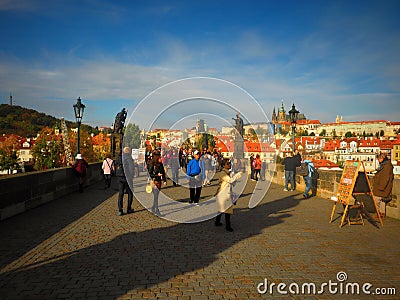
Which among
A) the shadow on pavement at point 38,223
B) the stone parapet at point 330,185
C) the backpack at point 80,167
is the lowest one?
the shadow on pavement at point 38,223

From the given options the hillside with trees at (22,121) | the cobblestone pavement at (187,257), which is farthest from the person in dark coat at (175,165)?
the hillside with trees at (22,121)

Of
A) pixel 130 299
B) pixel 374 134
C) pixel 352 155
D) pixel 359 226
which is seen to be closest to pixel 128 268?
pixel 130 299

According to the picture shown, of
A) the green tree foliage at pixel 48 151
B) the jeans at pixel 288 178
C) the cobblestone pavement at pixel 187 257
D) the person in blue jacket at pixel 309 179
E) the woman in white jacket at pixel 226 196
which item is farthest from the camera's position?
the green tree foliage at pixel 48 151

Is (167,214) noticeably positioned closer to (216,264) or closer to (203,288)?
(216,264)

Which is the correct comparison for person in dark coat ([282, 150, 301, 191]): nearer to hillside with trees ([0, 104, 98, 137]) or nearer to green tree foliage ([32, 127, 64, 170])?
green tree foliage ([32, 127, 64, 170])

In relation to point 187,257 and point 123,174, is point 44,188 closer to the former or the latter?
point 123,174

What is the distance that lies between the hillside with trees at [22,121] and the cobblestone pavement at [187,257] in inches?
3327

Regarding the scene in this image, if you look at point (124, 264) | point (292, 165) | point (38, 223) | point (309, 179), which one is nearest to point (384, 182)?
point (309, 179)

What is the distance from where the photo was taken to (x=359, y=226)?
796 centimetres

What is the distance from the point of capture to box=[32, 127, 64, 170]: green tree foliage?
5109 cm

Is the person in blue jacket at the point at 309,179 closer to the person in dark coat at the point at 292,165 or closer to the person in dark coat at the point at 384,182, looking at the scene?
the person in dark coat at the point at 292,165

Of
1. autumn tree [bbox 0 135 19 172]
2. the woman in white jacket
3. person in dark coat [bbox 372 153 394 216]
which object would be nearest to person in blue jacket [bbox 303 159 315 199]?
person in dark coat [bbox 372 153 394 216]

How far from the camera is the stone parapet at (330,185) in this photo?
8711 millimetres

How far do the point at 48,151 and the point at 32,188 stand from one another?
4619 cm
